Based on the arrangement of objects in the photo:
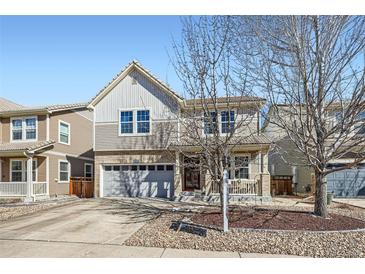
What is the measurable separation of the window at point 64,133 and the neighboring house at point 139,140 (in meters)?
2.76

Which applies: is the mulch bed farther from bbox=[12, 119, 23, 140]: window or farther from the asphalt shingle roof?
bbox=[12, 119, 23, 140]: window

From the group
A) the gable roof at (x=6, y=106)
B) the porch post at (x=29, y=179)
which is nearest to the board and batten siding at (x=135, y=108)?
the porch post at (x=29, y=179)

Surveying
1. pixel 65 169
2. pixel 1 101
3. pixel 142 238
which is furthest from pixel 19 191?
pixel 142 238

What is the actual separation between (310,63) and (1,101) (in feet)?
77.4

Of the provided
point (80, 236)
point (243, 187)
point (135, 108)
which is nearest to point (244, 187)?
point (243, 187)

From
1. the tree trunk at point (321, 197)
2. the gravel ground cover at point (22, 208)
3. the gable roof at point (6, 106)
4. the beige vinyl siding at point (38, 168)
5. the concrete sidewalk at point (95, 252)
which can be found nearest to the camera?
the concrete sidewalk at point (95, 252)

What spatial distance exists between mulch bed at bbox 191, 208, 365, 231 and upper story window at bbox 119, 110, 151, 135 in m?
9.86

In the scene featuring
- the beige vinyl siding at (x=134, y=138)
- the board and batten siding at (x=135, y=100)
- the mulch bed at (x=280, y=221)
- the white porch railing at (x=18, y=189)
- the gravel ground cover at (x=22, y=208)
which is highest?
the board and batten siding at (x=135, y=100)

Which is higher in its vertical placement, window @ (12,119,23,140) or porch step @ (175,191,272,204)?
window @ (12,119,23,140)

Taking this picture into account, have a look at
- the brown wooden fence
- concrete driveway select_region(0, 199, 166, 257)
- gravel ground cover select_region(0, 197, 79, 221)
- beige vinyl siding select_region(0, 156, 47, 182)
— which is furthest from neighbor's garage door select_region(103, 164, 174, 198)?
concrete driveway select_region(0, 199, 166, 257)

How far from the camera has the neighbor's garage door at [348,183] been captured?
18.8 meters

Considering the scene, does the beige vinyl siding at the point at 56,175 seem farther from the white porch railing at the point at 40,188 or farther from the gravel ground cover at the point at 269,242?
the gravel ground cover at the point at 269,242

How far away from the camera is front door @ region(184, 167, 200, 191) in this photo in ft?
61.6
